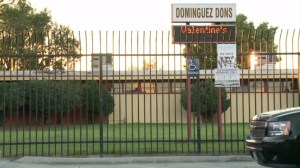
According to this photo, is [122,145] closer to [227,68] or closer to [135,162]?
[135,162]

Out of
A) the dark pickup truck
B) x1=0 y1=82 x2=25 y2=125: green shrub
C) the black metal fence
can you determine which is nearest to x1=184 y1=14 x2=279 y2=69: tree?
the black metal fence

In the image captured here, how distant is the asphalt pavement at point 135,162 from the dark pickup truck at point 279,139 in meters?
2.88

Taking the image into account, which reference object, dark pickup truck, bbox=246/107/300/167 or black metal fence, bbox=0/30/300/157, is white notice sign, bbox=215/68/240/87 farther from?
dark pickup truck, bbox=246/107/300/167

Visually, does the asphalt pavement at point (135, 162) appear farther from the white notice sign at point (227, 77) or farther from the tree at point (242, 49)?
the tree at point (242, 49)

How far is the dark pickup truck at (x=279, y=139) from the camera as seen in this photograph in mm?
Result: 6926

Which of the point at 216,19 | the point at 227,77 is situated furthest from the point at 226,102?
the point at 227,77

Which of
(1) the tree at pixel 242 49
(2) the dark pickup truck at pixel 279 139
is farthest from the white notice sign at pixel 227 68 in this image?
(2) the dark pickup truck at pixel 279 139

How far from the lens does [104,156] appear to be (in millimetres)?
11305

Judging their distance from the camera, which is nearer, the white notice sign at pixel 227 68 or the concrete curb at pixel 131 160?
the concrete curb at pixel 131 160

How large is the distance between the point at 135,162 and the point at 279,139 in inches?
167

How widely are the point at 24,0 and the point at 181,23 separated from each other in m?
31.8

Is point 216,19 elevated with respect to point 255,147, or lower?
elevated

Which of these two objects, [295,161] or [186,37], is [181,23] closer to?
[186,37]

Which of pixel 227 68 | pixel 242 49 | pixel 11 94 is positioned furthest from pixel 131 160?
pixel 242 49
